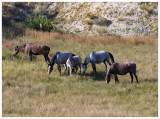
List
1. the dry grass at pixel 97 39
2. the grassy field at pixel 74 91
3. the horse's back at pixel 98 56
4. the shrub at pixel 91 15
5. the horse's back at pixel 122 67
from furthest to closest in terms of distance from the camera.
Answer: the shrub at pixel 91 15
the dry grass at pixel 97 39
the horse's back at pixel 98 56
the horse's back at pixel 122 67
the grassy field at pixel 74 91

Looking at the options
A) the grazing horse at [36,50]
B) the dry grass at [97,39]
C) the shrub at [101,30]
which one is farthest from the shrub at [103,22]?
the grazing horse at [36,50]

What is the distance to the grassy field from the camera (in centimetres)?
1379

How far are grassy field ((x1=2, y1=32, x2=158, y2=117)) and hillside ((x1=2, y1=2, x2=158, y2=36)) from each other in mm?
13261

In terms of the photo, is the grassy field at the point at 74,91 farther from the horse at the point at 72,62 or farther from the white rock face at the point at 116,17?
the white rock face at the point at 116,17

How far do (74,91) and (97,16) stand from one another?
88.8ft

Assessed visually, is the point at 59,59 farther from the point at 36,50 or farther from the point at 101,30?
the point at 101,30

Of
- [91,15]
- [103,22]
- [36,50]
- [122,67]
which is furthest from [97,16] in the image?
[122,67]

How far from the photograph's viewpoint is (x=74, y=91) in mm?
16969

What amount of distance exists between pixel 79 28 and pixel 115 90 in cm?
2441

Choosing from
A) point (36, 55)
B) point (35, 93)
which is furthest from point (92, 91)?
point (36, 55)

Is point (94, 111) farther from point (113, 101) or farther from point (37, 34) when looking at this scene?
point (37, 34)

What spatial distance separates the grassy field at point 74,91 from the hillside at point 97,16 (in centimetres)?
1326

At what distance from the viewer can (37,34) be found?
32.1 m

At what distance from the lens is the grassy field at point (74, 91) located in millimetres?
13789
